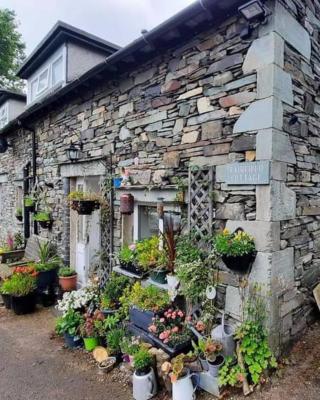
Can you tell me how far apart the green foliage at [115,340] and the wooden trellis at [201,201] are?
1683 millimetres

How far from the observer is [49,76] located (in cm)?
846

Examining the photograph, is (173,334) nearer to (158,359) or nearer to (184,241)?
(158,359)

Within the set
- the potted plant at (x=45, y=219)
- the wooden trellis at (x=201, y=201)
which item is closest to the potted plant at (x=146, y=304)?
the wooden trellis at (x=201, y=201)

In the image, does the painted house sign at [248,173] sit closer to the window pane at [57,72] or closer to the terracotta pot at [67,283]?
the terracotta pot at [67,283]

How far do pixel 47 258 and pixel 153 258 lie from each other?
141 inches

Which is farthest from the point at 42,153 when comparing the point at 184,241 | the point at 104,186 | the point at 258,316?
the point at 258,316

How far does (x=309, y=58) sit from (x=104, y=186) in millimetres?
3511

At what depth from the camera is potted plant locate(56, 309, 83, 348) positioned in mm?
4305

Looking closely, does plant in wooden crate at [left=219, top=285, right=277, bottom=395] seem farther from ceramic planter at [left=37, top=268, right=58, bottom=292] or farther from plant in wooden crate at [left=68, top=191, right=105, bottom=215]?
ceramic planter at [left=37, top=268, right=58, bottom=292]

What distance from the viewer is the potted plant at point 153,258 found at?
12.7ft

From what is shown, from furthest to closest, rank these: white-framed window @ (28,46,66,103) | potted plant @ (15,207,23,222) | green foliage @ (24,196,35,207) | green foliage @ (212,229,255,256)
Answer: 1. potted plant @ (15,207,23,222)
2. white-framed window @ (28,46,66,103)
3. green foliage @ (24,196,35,207)
4. green foliage @ (212,229,255,256)

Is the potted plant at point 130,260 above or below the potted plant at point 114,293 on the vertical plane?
above

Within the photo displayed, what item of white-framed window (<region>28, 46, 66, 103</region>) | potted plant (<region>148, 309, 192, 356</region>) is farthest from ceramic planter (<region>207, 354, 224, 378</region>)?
white-framed window (<region>28, 46, 66, 103</region>)

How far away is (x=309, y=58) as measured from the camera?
11.9ft
